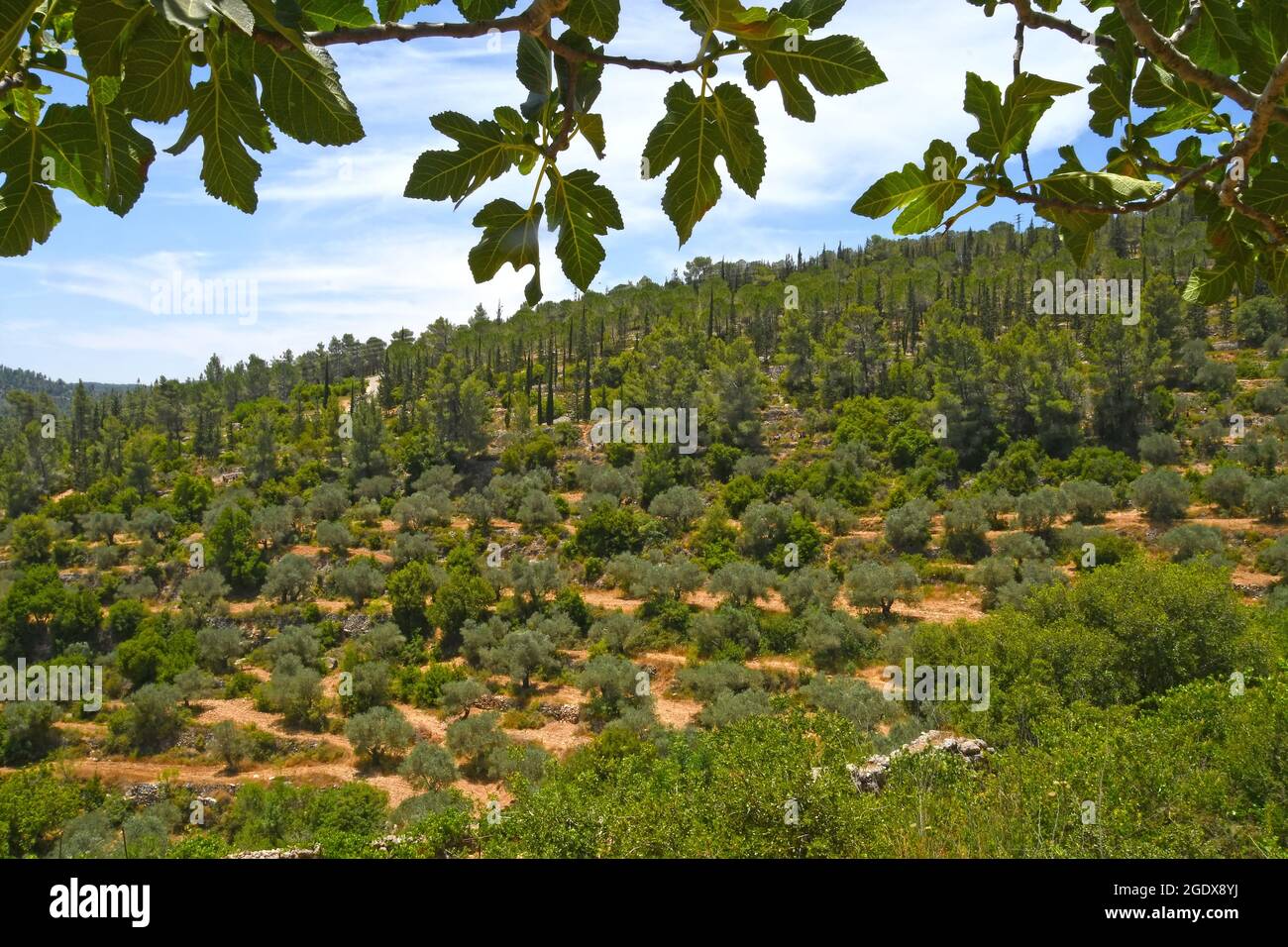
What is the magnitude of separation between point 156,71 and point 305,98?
116 mm

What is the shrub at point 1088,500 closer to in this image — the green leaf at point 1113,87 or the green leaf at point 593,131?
the green leaf at point 1113,87

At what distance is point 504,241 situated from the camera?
88cm

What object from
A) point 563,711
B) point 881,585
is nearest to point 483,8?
point 563,711

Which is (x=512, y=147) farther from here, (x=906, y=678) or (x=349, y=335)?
(x=349, y=335)

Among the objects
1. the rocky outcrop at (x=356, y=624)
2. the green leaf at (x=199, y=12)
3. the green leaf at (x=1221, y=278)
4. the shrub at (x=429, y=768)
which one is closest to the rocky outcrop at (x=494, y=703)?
the shrub at (x=429, y=768)

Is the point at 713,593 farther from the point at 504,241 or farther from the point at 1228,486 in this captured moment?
the point at 504,241

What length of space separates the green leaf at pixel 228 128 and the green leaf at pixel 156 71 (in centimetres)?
7

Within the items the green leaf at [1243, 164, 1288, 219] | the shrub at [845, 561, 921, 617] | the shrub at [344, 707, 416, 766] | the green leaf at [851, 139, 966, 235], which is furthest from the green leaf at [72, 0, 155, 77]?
the shrub at [845, 561, 921, 617]

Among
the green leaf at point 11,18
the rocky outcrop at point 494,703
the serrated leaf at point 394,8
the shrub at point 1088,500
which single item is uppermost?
the serrated leaf at point 394,8

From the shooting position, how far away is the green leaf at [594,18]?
0.77 metres

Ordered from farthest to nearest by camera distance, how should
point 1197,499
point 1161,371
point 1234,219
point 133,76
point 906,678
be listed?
point 1161,371, point 1197,499, point 906,678, point 1234,219, point 133,76

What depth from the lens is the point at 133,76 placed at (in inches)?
24.8
